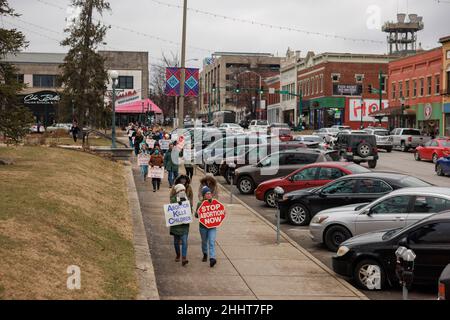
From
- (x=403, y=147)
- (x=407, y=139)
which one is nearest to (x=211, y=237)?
(x=407, y=139)

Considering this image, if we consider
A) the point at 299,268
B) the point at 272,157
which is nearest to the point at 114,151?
the point at 272,157

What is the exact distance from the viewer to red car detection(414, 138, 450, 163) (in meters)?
37.2

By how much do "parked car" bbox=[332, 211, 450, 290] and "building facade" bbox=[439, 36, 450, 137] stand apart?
142 ft

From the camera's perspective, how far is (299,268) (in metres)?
12.8

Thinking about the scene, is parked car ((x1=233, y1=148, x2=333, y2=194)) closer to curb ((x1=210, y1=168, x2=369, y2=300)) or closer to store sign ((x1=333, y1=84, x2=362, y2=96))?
curb ((x1=210, y1=168, x2=369, y2=300))

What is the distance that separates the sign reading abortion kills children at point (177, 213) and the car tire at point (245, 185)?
12.1 meters

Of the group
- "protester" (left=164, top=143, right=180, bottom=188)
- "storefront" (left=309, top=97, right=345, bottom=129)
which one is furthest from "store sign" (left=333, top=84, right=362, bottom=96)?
"protester" (left=164, top=143, right=180, bottom=188)

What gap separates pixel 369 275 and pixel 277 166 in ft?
40.3

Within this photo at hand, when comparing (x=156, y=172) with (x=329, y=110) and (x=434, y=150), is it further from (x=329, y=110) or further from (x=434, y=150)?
(x=329, y=110)

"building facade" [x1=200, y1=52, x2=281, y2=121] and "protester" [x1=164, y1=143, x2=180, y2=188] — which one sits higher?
"building facade" [x1=200, y1=52, x2=281, y2=121]

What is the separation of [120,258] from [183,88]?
70.8 feet

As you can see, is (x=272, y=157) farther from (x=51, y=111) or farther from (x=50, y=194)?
(x=51, y=111)

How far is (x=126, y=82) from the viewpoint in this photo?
8212cm

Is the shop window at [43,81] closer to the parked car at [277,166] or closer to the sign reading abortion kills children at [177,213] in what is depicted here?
the parked car at [277,166]
